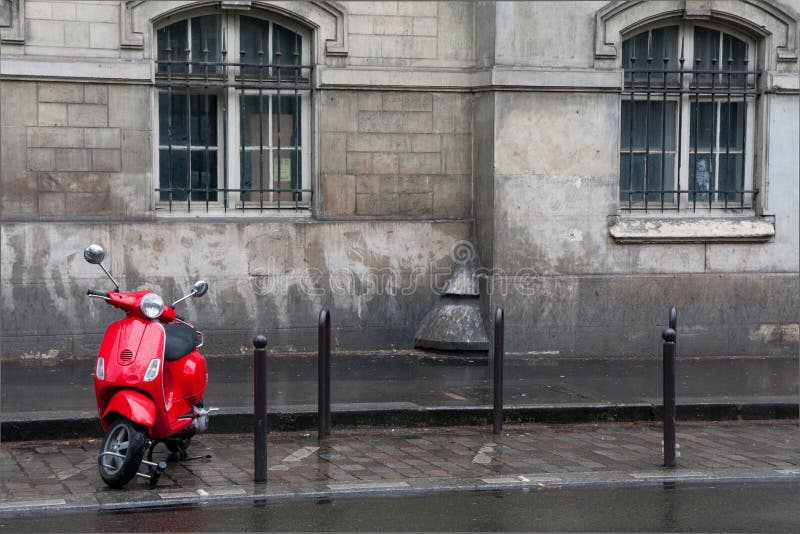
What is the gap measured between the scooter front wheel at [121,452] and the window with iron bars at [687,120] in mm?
7347

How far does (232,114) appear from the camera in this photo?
42.1ft

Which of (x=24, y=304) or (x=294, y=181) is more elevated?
(x=294, y=181)

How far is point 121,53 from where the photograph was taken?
12109 mm

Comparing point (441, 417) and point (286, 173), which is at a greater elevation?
point (286, 173)

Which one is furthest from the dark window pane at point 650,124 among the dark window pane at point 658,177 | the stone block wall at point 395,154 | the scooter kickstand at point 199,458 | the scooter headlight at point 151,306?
the scooter headlight at point 151,306

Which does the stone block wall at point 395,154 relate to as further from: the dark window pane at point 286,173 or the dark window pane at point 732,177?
the dark window pane at point 732,177

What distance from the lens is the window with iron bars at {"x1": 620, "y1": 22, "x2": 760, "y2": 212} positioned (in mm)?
13281

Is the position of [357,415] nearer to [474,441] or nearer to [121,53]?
[474,441]

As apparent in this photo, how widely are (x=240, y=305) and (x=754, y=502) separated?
657 centimetres

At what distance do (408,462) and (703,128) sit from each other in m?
6.86

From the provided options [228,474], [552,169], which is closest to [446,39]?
[552,169]

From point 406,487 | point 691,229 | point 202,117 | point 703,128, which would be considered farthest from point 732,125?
point 406,487

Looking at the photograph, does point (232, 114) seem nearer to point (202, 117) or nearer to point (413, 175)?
point (202, 117)

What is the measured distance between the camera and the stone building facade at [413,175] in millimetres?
12211
